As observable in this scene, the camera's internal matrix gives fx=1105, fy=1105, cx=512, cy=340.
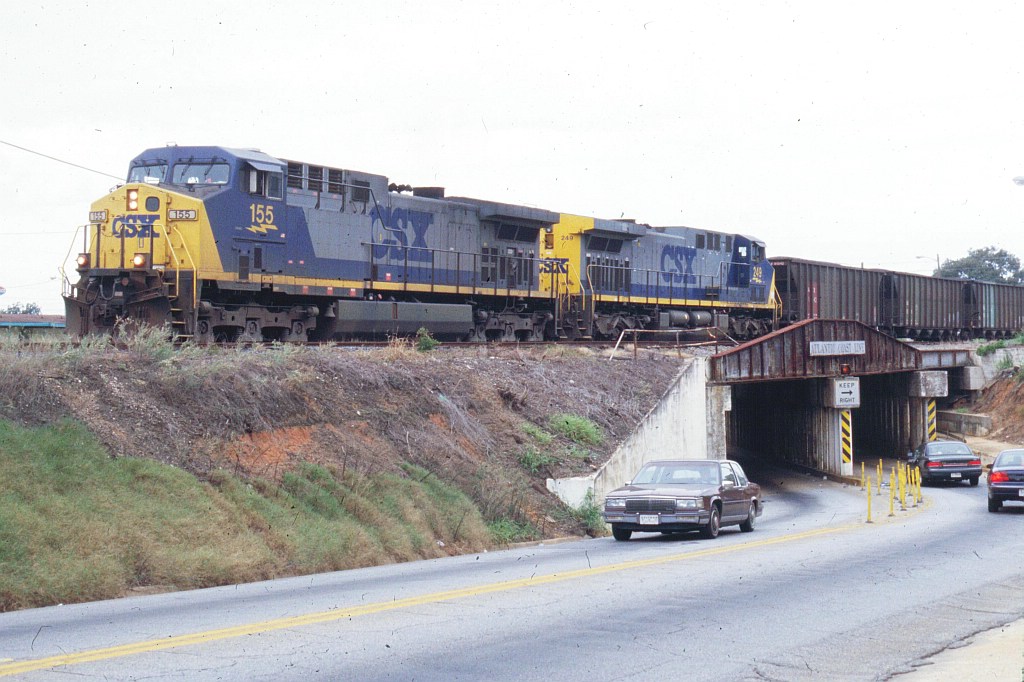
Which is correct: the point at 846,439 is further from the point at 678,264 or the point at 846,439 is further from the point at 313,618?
the point at 313,618

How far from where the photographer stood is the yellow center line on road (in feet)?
27.1

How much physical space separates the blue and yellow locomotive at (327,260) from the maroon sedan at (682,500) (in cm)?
882

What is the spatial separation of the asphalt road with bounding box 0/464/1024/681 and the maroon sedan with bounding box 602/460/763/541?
162cm

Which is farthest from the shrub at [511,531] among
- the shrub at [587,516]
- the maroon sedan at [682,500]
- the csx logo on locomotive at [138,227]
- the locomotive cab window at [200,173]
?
the locomotive cab window at [200,173]

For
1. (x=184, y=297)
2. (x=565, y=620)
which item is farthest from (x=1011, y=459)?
(x=184, y=297)

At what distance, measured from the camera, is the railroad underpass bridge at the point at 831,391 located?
36.6 metres

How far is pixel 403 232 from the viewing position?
28.9 meters

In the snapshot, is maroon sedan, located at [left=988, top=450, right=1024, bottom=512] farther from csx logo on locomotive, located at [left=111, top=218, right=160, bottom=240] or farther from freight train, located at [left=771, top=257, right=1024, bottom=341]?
freight train, located at [left=771, top=257, right=1024, bottom=341]

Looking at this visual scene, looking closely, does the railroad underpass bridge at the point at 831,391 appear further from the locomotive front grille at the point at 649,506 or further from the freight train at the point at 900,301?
the locomotive front grille at the point at 649,506

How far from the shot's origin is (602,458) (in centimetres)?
2570

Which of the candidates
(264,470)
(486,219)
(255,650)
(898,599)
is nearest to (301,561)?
(264,470)

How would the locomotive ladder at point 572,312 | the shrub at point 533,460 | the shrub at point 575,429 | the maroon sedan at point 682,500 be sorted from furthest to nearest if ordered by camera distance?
1. the locomotive ladder at point 572,312
2. the shrub at point 575,429
3. the shrub at point 533,460
4. the maroon sedan at point 682,500

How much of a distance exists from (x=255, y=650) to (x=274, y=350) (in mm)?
12718

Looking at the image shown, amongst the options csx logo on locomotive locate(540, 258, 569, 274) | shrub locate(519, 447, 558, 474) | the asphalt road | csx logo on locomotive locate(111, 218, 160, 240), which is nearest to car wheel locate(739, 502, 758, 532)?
the asphalt road
